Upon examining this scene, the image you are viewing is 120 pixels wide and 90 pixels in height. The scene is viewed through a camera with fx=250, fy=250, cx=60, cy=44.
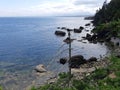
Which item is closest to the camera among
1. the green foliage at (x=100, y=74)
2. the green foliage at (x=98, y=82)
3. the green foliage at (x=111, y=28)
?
the green foliage at (x=111, y=28)

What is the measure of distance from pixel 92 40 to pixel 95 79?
5412 centimetres

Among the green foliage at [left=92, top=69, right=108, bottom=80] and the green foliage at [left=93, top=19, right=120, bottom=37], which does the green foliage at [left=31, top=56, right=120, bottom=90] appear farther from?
the green foliage at [left=93, top=19, right=120, bottom=37]

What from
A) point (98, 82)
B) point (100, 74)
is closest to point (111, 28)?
point (100, 74)

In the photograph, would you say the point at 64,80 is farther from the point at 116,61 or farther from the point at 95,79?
the point at 116,61

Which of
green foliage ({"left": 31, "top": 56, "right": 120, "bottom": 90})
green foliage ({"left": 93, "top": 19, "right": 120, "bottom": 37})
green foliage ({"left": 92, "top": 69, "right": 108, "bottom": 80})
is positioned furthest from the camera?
green foliage ({"left": 92, "top": 69, "right": 108, "bottom": 80})

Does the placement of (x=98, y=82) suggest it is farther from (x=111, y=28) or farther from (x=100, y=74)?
(x=111, y=28)

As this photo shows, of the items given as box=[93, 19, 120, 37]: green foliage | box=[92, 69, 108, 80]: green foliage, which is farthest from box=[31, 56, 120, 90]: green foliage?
box=[93, 19, 120, 37]: green foliage

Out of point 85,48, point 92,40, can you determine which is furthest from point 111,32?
point 92,40

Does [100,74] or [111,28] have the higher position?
[111,28]

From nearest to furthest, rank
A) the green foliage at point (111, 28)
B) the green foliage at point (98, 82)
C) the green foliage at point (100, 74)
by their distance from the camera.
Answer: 1. the green foliage at point (111, 28)
2. the green foliage at point (98, 82)
3. the green foliage at point (100, 74)

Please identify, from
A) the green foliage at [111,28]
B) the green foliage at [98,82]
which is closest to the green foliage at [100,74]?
the green foliage at [98,82]

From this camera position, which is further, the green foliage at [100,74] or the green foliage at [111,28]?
the green foliage at [100,74]

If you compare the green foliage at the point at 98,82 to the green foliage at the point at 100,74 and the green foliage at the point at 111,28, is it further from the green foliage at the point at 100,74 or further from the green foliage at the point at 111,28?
the green foliage at the point at 111,28

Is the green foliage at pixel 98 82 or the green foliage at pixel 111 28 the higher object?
the green foliage at pixel 111 28
